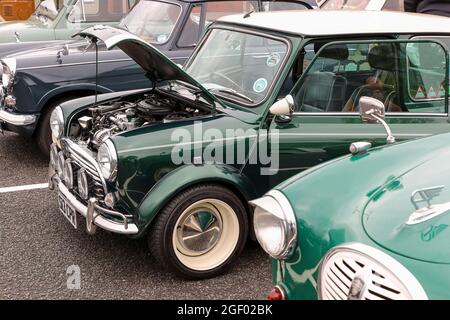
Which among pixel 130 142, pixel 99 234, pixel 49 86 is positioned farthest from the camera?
pixel 49 86

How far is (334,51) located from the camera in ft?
10.9

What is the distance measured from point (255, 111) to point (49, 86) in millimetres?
2623

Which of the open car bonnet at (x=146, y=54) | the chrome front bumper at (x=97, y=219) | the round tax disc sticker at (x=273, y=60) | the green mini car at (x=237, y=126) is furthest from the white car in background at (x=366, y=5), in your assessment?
the chrome front bumper at (x=97, y=219)

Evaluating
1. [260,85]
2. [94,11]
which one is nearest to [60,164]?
[260,85]

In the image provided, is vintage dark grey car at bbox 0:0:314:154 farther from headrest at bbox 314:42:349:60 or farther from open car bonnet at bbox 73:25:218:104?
headrest at bbox 314:42:349:60

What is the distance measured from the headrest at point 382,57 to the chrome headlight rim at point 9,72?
132 inches

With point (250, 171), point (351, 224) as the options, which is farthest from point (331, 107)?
point (351, 224)

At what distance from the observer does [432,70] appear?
3449 millimetres

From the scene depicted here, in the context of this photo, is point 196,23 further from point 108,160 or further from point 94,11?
point 108,160

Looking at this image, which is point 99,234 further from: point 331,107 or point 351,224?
point 351,224

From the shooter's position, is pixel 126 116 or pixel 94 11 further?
pixel 94 11

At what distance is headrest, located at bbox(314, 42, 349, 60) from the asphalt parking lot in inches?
53.0

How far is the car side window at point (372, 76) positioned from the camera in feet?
10.8

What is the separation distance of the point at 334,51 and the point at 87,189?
5.76 feet
